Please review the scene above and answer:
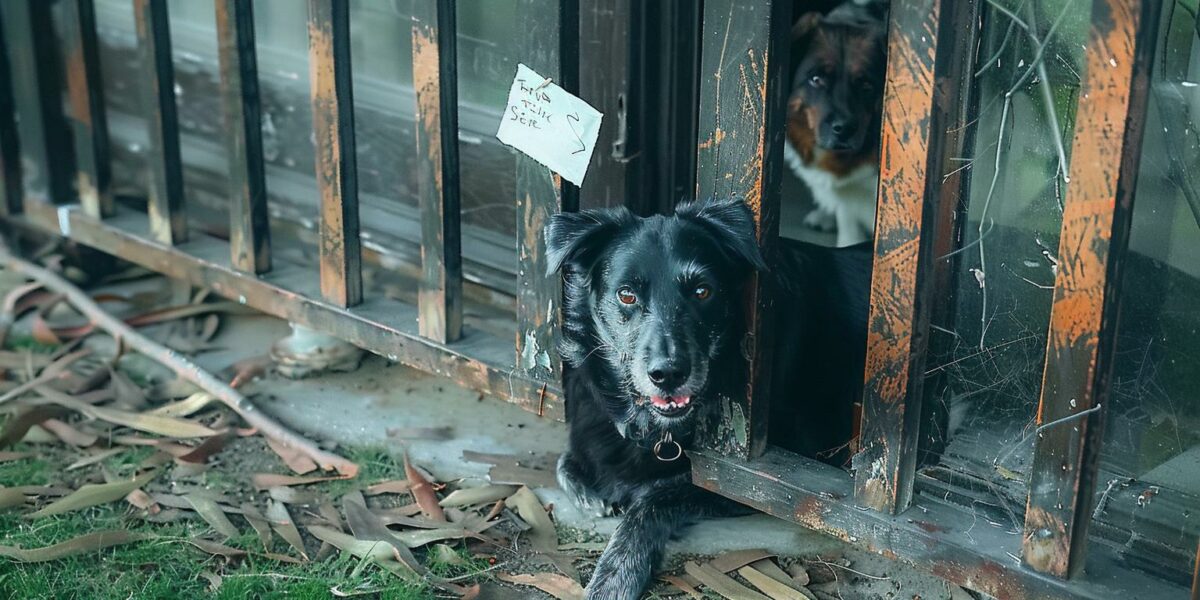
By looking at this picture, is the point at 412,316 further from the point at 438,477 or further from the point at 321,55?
the point at 321,55

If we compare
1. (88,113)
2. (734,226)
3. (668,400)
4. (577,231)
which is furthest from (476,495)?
(88,113)

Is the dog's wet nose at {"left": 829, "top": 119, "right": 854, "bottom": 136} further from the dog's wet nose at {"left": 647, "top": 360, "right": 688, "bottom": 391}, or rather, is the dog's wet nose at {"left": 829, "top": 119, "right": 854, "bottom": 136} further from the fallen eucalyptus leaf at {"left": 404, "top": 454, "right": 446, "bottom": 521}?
the fallen eucalyptus leaf at {"left": 404, "top": 454, "right": 446, "bottom": 521}

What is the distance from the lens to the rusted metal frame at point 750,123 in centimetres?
274

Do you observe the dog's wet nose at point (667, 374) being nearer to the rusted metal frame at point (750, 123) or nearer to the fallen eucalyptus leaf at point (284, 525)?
the rusted metal frame at point (750, 123)

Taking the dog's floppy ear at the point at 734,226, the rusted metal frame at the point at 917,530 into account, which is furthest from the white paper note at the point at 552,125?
the rusted metal frame at the point at 917,530

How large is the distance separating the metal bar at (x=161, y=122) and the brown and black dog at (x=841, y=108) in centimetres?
227

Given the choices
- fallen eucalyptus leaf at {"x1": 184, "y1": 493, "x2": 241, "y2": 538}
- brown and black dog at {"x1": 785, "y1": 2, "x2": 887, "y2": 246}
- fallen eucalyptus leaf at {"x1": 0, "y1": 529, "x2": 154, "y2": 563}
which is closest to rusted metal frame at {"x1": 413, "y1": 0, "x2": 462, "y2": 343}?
fallen eucalyptus leaf at {"x1": 184, "y1": 493, "x2": 241, "y2": 538}

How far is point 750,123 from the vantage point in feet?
9.23

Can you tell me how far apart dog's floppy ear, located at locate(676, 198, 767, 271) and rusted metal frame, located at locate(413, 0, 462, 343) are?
0.90 meters

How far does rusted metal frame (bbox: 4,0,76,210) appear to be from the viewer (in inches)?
195

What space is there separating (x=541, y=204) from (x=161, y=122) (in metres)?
1.79

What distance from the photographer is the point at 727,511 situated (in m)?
3.45

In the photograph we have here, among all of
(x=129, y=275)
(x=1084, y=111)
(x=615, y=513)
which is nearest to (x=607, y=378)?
(x=615, y=513)

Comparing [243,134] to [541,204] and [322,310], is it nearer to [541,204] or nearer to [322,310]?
[322,310]
